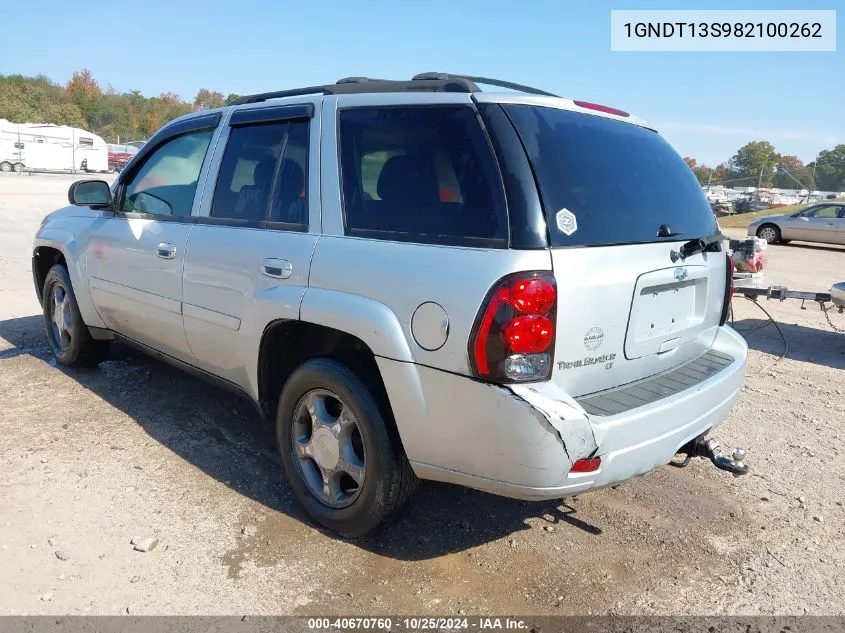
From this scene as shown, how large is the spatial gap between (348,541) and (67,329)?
3214 millimetres

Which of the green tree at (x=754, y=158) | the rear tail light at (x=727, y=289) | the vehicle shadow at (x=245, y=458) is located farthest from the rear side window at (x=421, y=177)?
the green tree at (x=754, y=158)

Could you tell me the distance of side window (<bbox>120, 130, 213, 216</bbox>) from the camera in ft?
13.0

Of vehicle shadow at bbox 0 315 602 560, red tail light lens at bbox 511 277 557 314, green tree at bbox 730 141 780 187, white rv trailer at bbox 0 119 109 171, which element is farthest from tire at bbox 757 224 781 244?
white rv trailer at bbox 0 119 109 171

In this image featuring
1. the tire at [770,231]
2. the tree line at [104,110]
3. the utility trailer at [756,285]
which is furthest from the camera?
the tree line at [104,110]

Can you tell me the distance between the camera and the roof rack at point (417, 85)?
282cm

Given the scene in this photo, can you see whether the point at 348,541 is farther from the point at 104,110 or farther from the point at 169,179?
the point at 104,110

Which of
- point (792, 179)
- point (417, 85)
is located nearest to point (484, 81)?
point (417, 85)

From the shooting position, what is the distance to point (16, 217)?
1612 cm

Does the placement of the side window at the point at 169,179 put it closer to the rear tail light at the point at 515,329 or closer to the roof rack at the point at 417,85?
the roof rack at the point at 417,85

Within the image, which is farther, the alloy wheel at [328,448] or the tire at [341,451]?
the alloy wheel at [328,448]

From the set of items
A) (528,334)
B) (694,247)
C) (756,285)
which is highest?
(694,247)

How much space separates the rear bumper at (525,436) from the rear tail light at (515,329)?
2.7 inches

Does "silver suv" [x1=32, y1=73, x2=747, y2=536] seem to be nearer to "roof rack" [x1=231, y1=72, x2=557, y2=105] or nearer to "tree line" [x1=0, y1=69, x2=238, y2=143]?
"roof rack" [x1=231, y1=72, x2=557, y2=105]

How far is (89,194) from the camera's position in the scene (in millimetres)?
4488
